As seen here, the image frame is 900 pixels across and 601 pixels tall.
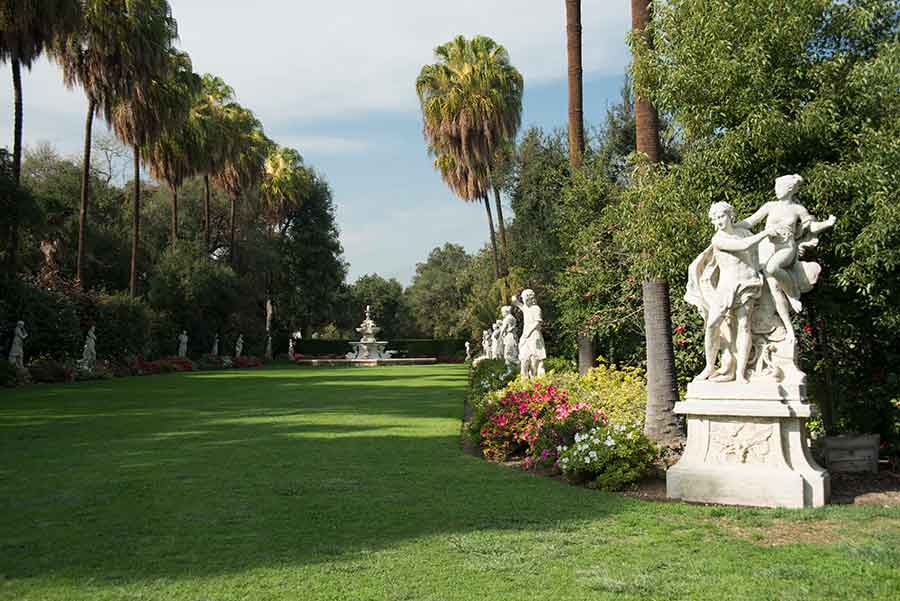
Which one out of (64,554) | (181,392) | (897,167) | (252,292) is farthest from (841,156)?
(252,292)

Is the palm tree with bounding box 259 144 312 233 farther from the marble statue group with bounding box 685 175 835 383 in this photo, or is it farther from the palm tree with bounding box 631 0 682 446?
the marble statue group with bounding box 685 175 835 383

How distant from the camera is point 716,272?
7.41 metres

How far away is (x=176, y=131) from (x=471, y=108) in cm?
1152

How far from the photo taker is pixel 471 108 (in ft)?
96.9

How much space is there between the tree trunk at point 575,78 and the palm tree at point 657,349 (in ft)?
12.8

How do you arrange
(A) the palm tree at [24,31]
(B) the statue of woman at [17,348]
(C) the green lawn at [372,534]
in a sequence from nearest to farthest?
(C) the green lawn at [372,534] → (A) the palm tree at [24,31] → (B) the statue of woman at [17,348]

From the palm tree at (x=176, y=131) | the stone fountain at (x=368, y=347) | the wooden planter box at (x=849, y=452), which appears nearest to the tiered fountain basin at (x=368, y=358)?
the stone fountain at (x=368, y=347)

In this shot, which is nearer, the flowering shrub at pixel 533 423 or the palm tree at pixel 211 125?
the flowering shrub at pixel 533 423

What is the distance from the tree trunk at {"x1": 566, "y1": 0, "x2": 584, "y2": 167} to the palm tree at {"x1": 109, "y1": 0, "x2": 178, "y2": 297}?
18.0 metres

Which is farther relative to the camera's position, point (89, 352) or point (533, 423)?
point (89, 352)

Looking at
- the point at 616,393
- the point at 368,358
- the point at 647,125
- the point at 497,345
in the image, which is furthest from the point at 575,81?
the point at 368,358

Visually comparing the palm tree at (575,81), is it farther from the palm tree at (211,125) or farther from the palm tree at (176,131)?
the palm tree at (211,125)

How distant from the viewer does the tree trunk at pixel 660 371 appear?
9461 millimetres

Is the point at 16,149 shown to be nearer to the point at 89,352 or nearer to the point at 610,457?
the point at 89,352
